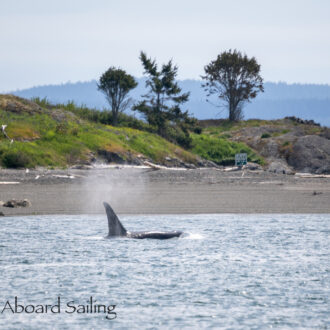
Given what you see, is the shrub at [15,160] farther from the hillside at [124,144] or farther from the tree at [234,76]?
the tree at [234,76]

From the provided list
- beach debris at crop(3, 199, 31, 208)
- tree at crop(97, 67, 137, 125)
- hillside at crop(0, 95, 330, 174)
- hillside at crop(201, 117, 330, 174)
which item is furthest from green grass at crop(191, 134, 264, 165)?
beach debris at crop(3, 199, 31, 208)

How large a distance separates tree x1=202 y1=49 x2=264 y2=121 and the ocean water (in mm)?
50200

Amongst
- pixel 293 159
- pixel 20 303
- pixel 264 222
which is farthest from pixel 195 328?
pixel 293 159

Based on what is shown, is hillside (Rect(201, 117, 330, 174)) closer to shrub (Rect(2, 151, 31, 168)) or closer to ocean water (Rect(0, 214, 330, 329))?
shrub (Rect(2, 151, 31, 168))

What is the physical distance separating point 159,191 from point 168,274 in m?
13.0

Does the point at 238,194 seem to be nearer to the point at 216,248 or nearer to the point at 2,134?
the point at 216,248

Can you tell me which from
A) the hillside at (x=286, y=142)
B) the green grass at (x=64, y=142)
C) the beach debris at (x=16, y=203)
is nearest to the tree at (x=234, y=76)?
the hillside at (x=286, y=142)

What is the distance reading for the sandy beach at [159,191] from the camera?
2330 centimetres

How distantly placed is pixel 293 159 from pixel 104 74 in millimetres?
15694

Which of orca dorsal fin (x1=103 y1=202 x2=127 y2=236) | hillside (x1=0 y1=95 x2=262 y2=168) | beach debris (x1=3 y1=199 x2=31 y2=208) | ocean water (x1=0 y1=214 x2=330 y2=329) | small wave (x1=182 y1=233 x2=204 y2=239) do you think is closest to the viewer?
ocean water (x1=0 y1=214 x2=330 y2=329)

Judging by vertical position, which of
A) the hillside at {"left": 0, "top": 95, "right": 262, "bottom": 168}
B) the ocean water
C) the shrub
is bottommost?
the ocean water

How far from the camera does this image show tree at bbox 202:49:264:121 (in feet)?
232

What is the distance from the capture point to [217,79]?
72125 millimetres

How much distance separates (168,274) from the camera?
571 inches
